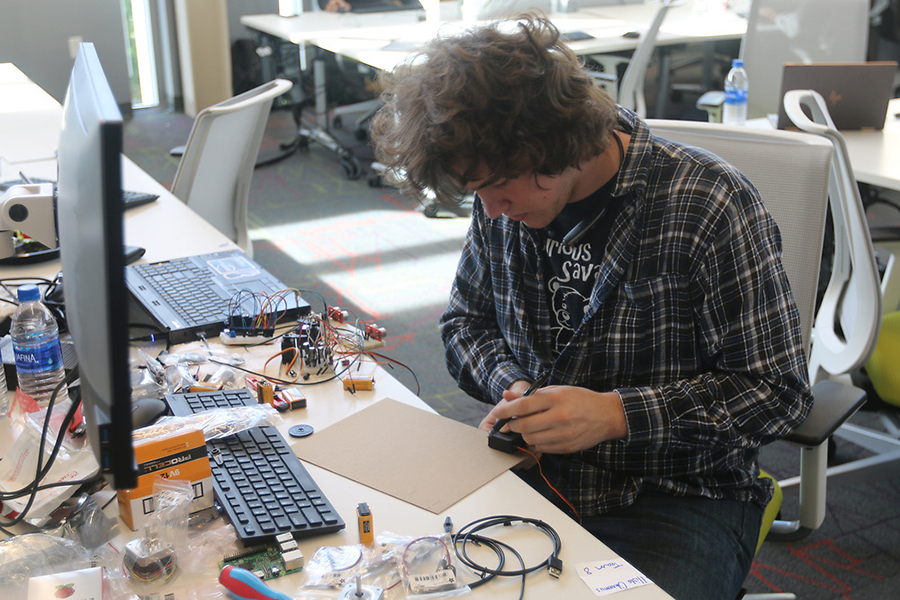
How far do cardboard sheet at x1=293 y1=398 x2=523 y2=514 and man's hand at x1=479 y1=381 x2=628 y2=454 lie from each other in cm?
5

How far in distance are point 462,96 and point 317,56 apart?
3973mm

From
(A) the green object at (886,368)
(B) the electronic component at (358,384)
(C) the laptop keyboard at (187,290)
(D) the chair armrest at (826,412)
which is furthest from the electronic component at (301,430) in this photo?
(A) the green object at (886,368)

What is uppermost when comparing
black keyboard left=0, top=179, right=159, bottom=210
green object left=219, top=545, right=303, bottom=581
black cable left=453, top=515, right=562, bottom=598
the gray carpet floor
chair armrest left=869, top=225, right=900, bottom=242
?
black keyboard left=0, top=179, right=159, bottom=210

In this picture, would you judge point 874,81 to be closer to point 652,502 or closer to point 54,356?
point 652,502

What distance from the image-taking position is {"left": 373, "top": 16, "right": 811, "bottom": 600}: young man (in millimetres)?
995

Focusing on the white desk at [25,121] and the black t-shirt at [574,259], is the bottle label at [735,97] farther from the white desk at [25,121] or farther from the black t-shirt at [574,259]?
the white desk at [25,121]

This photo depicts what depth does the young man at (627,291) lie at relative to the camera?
99 centimetres

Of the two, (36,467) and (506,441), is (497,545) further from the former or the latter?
(36,467)

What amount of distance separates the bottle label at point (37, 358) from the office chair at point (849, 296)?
1.40m

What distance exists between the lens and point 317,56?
4660mm

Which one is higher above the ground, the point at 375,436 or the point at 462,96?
the point at 462,96

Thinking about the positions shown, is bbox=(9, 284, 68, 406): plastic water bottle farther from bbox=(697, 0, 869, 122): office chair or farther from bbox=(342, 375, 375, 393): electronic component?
bbox=(697, 0, 869, 122): office chair

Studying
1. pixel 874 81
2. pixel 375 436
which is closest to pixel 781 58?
pixel 874 81

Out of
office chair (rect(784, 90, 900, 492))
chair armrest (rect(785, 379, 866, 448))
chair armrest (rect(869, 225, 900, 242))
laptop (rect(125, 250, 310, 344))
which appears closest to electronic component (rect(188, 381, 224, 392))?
laptop (rect(125, 250, 310, 344))
